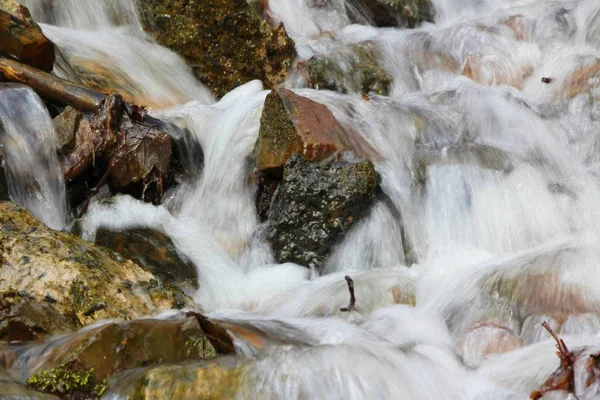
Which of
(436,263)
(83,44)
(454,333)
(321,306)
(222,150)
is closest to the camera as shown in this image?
(454,333)

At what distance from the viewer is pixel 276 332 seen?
3.95 metres

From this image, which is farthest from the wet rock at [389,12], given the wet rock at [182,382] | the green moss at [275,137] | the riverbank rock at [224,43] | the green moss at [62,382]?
the green moss at [62,382]

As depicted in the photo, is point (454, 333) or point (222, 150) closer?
point (454, 333)

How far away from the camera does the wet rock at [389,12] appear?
11.3 metres

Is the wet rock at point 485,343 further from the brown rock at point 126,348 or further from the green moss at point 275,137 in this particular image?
the green moss at point 275,137

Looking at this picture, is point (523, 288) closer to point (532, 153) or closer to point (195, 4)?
point (532, 153)

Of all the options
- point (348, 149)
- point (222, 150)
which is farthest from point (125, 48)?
point (348, 149)

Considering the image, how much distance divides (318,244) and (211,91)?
361cm

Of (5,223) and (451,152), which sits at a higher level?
(451,152)

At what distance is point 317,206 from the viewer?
5941mm

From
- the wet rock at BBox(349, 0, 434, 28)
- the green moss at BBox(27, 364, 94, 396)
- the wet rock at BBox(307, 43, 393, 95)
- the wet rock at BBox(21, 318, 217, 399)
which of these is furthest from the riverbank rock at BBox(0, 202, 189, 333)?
the wet rock at BBox(349, 0, 434, 28)

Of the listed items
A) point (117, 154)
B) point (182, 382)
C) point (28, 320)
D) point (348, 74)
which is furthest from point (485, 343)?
point (348, 74)

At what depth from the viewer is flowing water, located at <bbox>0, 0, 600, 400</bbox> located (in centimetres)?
385

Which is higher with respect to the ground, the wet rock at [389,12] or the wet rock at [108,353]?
the wet rock at [389,12]
